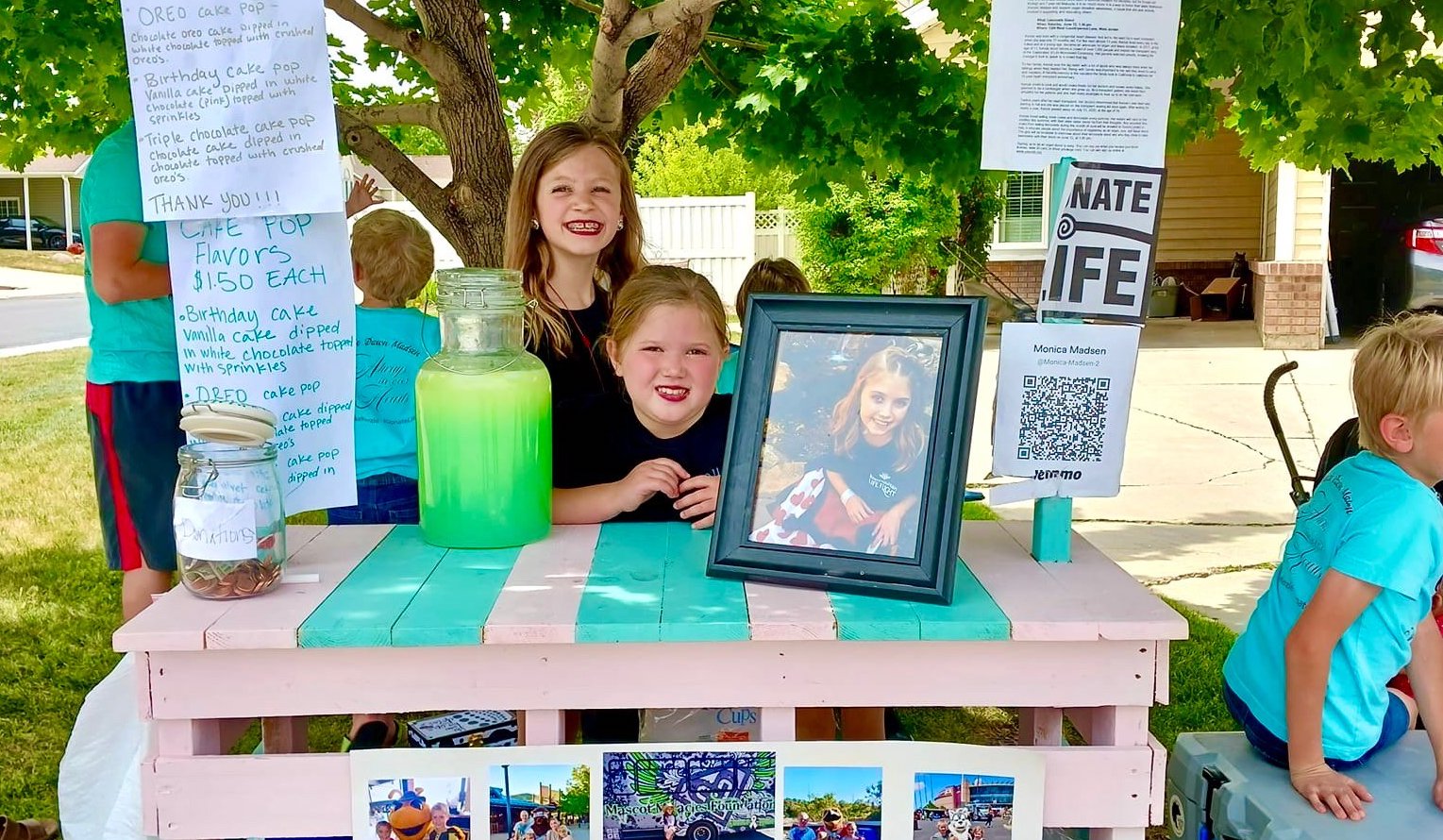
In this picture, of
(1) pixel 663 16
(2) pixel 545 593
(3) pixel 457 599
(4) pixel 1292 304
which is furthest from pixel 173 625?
(4) pixel 1292 304

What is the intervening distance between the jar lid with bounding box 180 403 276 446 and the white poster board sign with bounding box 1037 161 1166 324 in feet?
3.95

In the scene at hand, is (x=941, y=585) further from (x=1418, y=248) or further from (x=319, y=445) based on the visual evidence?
(x=1418, y=248)

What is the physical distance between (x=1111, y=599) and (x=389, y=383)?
2.10m

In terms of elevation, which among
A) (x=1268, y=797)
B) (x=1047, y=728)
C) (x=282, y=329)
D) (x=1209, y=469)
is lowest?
(x=1209, y=469)

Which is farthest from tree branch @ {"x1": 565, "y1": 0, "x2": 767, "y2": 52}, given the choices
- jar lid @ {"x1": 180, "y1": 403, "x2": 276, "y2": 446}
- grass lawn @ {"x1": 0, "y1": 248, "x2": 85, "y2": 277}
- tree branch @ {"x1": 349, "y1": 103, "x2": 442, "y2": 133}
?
grass lawn @ {"x1": 0, "y1": 248, "x2": 85, "y2": 277}

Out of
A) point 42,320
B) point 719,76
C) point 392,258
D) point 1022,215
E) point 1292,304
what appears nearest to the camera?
point 392,258

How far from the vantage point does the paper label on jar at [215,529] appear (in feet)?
5.86

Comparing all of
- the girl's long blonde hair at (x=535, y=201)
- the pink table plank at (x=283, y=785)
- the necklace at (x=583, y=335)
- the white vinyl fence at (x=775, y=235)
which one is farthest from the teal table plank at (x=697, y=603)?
the white vinyl fence at (x=775, y=235)

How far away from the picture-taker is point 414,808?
1.74 metres

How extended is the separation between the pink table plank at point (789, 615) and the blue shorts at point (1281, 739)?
94 centimetres

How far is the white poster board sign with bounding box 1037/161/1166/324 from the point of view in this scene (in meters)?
1.99

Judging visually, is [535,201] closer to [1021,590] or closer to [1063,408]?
[1063,408]

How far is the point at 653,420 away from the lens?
246 cm

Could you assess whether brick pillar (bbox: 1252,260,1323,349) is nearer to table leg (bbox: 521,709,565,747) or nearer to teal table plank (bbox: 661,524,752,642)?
teal table plank (bbox: 661,524,752,642)
